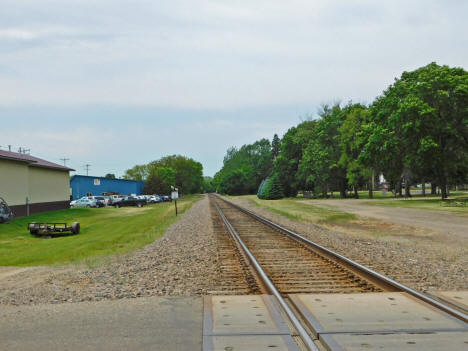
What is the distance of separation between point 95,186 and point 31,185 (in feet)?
157

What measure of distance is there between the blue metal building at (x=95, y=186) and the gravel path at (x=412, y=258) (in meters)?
72.6

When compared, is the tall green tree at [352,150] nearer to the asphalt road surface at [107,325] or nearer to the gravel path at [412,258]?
the gravel path at [412,258]

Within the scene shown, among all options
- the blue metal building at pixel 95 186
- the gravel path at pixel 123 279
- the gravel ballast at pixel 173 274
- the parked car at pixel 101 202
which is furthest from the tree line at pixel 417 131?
the blue metal building at pixel 95 186

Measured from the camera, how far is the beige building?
35.1 m

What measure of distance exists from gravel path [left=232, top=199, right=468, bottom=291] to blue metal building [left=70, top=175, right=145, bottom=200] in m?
72.6

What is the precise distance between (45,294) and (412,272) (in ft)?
25.0

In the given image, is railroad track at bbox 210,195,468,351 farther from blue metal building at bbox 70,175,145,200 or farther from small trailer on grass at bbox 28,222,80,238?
blue metal building at bbox 70,175,145,200

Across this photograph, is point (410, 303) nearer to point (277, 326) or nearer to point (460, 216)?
point (277, 326)

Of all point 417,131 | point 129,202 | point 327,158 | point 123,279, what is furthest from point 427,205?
point 129,202

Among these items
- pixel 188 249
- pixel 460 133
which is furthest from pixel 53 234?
pixel 460 133

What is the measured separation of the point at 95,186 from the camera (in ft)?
286

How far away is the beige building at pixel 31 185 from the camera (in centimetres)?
3512

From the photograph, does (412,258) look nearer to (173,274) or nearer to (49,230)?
(173,274)

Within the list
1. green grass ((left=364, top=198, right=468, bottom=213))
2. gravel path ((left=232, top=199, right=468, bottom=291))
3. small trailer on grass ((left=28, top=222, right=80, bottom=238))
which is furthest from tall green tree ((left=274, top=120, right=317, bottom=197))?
gravel path ((left=232, top=199, right=468, bottom=291))
